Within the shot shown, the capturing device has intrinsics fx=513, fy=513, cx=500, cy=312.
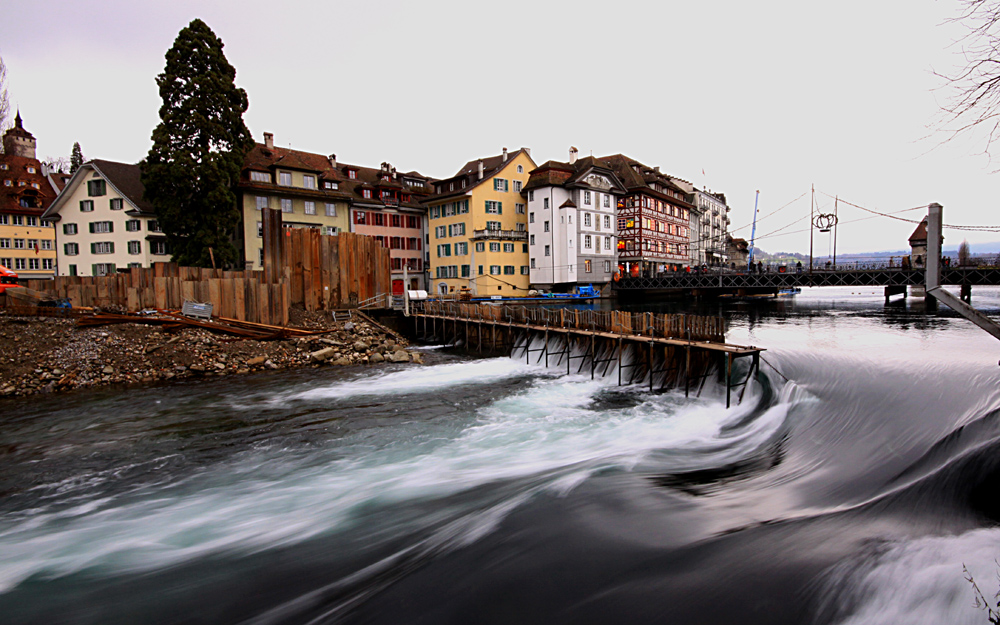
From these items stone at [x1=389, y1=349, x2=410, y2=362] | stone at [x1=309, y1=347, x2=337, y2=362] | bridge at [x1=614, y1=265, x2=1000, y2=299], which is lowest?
stone at [x1=389, y1=349, x2=410, y2=362]

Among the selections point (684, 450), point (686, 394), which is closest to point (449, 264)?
point (686, 394)

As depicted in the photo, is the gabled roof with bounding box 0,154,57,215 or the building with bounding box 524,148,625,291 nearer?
the building with bounding box 524,148,625,291

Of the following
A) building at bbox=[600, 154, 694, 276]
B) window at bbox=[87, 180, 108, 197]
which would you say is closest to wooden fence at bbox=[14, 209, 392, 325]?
window at bbox=[87, 180, 108, 197]

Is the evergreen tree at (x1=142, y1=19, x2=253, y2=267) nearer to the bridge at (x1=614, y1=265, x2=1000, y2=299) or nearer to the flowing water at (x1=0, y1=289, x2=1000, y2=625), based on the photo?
the flowing water at (x1=0, y1=289, x2=1000, y2=625)

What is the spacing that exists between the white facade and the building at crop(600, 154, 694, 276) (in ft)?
20.7

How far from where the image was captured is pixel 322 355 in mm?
24078

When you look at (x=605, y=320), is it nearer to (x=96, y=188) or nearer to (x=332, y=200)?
(x=332, y=200)

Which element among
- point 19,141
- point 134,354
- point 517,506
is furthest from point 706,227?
point 19,141

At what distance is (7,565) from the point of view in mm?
7148

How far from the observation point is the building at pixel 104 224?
43844 millimetres

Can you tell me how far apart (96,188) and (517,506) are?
5321cm

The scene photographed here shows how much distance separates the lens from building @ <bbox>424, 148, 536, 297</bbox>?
5400 cm

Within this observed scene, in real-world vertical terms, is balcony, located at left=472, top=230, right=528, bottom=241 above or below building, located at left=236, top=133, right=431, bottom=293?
below

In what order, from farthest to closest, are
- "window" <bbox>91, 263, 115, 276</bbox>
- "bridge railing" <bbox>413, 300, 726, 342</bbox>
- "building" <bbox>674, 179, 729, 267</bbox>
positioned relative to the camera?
1. "building" <bbox>674, 179, 729, 267</bbox>
2. "window" <bbox>91, 263, 115, 276</bbox>
3. "bridge railing" <bbox>413, 300, 726, 342</bbox>
